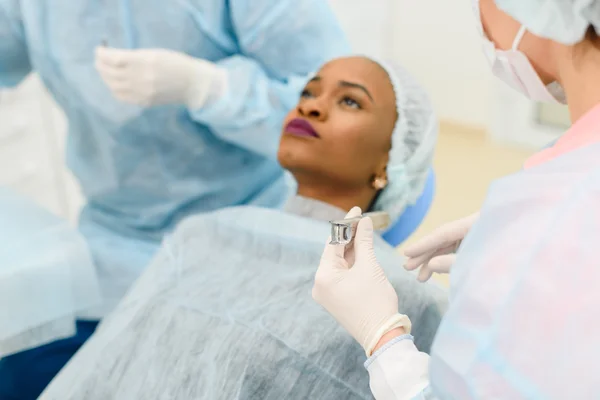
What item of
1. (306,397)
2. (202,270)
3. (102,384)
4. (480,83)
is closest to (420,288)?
(306,397)

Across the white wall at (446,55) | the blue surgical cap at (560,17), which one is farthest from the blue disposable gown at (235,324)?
the white wall at (446,55)

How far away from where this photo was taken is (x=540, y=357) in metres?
0.56

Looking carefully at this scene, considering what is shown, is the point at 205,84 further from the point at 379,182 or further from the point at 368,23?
the point at 368,23

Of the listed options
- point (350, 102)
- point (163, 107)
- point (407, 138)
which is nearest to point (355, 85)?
point (350, 102)

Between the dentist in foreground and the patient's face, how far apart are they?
539mm

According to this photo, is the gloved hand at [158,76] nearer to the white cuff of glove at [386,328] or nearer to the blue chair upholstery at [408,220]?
the blue chair upholstery at [408,220]

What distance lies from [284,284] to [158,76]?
0.49 metres

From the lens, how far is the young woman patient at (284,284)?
101 centimetres

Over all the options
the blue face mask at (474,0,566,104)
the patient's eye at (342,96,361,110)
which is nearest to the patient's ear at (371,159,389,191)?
the patient's eye at (342,96,361,110)

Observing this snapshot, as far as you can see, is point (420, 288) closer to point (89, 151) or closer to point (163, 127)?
point (163, 127)

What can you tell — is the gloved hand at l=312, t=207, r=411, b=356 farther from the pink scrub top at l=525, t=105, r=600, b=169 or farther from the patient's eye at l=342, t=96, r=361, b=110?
the patient's eye at l=342, t=96, r=361, b=110

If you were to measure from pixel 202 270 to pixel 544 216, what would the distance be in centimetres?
75

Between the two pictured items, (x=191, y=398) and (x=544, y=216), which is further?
(x=191, y=398)

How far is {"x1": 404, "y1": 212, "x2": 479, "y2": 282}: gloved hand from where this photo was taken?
1.04 meters
